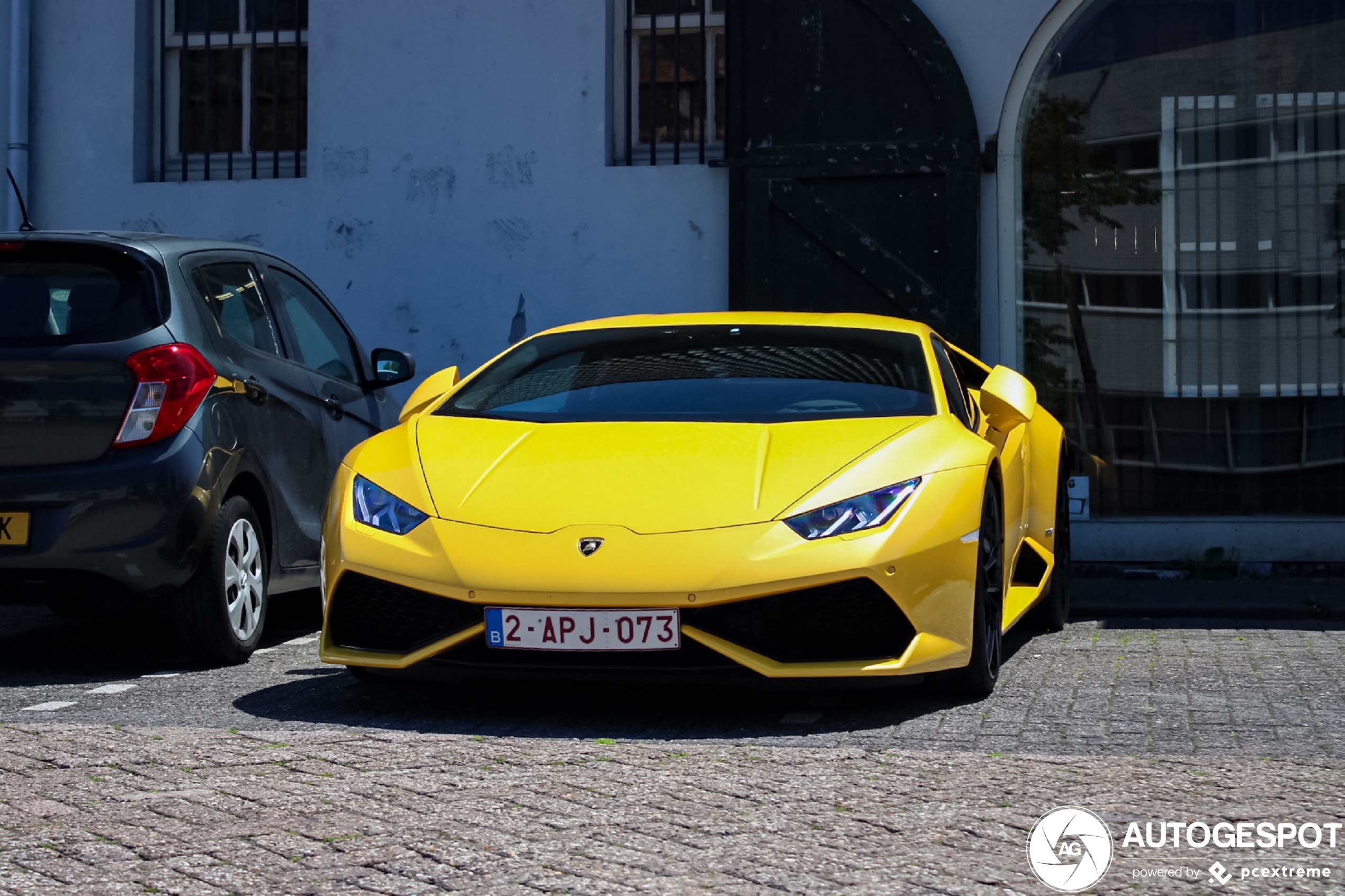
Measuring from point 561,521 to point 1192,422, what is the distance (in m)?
6.09

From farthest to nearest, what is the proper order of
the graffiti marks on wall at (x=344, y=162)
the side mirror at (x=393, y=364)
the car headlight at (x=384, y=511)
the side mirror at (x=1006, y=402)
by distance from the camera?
the graffiti marks on wall at (x=344, y=162) < the side mirror at (x=393, y=364) < the side mirror at (x=1006, y=402) < the car headlight at (x=384, y=511)

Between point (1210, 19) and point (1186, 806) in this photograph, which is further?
point (1210, 19)

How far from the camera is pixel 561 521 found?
4688 mm

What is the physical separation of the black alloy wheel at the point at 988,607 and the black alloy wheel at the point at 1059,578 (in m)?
1.51

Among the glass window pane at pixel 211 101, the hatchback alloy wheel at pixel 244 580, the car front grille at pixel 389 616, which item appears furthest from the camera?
the glass window pane at pixel 211 101

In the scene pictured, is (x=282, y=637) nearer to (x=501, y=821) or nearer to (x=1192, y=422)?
(x=501, y=821)

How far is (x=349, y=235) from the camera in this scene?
10.8m

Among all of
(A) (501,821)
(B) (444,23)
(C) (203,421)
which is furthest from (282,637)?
(B) (444,23)

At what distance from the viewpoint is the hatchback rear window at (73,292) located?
228 inches

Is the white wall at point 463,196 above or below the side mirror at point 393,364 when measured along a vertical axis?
above

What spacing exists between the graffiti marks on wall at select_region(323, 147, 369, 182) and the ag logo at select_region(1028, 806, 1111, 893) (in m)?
8.12

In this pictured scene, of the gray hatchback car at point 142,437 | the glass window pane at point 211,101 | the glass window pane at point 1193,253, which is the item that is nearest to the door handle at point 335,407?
the gray hatchback car at point 142,437

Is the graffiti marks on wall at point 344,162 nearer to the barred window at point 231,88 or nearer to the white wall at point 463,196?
the white wall at point 463,196

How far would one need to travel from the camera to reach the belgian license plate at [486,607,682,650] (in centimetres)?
450
